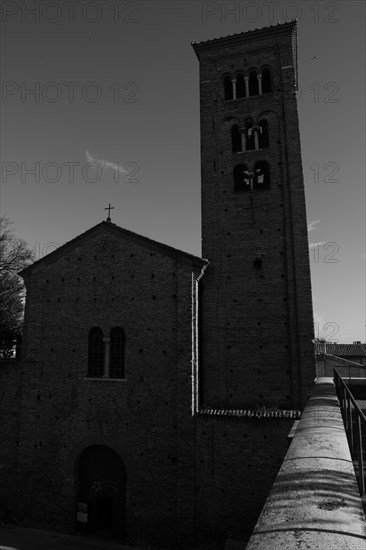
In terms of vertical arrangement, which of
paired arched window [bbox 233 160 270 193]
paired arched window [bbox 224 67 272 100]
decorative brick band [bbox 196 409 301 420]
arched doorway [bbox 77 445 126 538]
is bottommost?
arched doorway [bbox 77 445 126 538]

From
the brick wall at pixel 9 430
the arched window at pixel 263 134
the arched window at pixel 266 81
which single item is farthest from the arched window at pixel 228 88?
the brick wall at pixel 9 430

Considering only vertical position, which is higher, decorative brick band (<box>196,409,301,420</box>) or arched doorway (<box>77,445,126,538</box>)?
decorative brick band (<box>196,409,301,420</box>)

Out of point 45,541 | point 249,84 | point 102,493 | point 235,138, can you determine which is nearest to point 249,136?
point 235,138

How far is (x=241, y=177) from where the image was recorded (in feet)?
56.0

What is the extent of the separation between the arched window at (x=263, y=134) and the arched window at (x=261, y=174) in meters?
0.84

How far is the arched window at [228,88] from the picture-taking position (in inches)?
711

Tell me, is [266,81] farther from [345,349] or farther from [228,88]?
[345,349]

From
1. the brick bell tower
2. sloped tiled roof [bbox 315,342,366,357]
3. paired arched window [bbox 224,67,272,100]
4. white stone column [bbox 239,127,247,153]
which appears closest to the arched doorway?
the brick bell tower

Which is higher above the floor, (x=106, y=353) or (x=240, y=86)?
(x=240, y=86)

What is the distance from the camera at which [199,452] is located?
12750 mm

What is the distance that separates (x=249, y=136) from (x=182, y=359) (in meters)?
10.4

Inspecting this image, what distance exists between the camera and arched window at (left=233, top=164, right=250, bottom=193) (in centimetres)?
1694

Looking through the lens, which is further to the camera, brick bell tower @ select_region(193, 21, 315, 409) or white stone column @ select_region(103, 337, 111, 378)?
brick bell tower @ select_region(193, 21, 315, 409)

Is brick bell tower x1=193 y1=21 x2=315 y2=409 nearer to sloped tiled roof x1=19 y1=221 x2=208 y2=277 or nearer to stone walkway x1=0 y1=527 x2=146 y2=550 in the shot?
sloped tiled roof x1=19 y1=221 x2=208 y2=277
